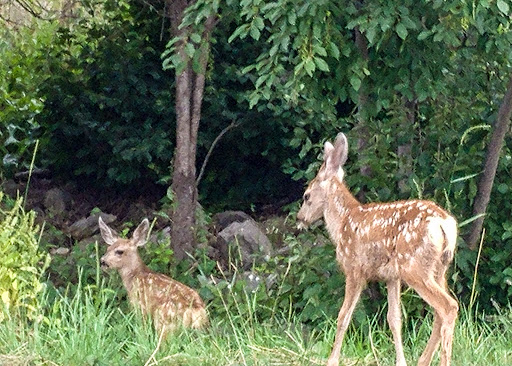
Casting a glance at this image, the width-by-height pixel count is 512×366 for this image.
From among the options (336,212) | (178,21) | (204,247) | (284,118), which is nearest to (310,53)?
(336,212)

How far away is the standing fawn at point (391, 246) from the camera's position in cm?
733

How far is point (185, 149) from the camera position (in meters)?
11.2

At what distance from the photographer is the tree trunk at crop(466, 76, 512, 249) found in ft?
30.5

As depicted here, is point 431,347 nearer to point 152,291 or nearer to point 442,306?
point 442,306

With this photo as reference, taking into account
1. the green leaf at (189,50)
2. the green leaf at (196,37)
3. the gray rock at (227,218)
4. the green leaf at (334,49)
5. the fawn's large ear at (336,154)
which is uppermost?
the green leaf at (196,37)

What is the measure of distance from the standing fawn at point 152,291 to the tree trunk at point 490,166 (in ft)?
6.80

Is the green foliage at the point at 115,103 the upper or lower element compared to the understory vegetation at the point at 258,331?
upper

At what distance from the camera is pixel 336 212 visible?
26.7 feet

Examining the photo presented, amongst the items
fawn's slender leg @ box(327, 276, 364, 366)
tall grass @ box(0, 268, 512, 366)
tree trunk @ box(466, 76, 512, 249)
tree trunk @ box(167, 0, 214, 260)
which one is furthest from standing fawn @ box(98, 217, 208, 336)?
tree trunk @ box(466, 76, 512, 249)

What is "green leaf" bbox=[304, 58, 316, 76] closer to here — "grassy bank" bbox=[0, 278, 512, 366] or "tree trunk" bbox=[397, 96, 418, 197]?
"tree trunk" bbox=[397, 96, 418, 197]

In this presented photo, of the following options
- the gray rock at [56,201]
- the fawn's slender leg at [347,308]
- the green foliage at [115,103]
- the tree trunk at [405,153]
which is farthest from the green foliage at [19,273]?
the gray rock at [56,201]

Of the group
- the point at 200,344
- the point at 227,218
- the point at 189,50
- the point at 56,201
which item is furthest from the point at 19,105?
the point at 200,344

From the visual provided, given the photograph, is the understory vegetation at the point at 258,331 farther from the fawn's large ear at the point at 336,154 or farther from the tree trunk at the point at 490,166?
the fawn's large ear at the point at 336,154

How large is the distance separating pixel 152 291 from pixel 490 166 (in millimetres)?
2576
